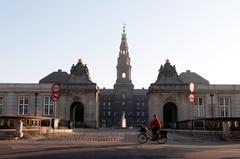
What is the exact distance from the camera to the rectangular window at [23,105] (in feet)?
244

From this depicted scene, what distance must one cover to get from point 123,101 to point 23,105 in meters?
96.4

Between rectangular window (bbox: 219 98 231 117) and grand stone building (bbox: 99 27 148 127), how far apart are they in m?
90.8

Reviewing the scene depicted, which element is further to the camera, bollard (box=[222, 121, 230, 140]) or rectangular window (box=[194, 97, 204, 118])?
rectangular window (box=[194, 97, 204, 118])

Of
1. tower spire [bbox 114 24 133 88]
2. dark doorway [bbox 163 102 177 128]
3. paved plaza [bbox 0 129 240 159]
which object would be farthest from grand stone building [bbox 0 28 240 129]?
tower spire [bbox 114 24 133 88]

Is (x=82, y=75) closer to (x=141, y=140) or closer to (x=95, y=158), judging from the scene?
(x=141, y=140)

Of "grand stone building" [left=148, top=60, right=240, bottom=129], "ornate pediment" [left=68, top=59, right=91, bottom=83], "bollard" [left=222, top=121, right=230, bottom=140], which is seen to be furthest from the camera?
"ornate pediment" [left=68, top=59, right=91, bottom=83]

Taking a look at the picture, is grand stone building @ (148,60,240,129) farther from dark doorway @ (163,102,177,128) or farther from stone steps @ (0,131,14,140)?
stone steps @ (0,131,14,140)

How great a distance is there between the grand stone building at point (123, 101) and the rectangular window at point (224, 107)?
3576 inches

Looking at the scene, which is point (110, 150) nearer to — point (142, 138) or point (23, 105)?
point (142, 138)

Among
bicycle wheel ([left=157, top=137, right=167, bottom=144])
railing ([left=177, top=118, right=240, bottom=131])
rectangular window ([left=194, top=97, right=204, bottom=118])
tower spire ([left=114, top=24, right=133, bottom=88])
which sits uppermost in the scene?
tower spire ([left=114, top=24, right=133, bottom=88])

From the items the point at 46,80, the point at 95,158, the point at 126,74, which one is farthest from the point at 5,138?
the point at 126,74

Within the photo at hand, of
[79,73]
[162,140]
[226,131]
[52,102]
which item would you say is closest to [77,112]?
[52,102]

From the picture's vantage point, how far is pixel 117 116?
554 ft

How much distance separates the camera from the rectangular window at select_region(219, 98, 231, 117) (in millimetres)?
73625
